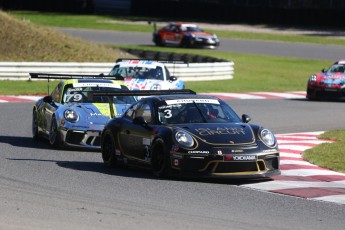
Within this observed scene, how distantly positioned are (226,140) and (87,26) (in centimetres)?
5045

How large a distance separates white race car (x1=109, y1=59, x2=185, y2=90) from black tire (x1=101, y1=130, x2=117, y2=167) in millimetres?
9839

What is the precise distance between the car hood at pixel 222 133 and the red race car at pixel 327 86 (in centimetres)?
1510

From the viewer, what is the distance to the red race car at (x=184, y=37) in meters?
49.8

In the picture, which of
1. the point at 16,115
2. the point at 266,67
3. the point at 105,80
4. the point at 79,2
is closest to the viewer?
the point at 105,80

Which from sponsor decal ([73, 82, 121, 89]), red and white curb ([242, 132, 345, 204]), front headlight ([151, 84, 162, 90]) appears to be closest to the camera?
red and white curb ([242, 132, 345, 204])

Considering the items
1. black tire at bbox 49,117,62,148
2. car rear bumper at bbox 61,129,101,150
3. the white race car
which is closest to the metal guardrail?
the white race car

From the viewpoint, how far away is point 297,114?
944 inches

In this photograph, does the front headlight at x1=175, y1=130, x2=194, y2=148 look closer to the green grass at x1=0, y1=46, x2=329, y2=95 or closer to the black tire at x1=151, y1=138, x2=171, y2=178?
the black tire at x1=151, y1=138, x2=171, y2=178

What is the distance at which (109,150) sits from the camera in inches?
570

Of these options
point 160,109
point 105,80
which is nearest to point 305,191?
point 160,109

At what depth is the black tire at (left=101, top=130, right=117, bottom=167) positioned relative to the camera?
14.3 metres

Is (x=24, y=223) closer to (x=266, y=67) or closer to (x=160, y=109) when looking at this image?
(x=160, y=109)

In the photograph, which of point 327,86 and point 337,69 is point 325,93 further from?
point 337,69

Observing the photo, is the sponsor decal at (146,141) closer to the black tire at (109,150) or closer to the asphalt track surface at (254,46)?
the black tire at (109,150)
